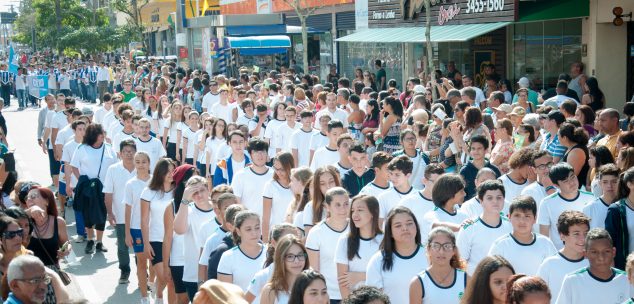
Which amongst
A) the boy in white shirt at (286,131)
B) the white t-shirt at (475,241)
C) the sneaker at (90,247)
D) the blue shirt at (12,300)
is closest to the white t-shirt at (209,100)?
the boy in white shirt at (286,131)

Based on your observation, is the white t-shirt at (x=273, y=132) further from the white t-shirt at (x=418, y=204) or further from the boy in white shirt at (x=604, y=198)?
the boy in white shirt at (x=604, y=198)

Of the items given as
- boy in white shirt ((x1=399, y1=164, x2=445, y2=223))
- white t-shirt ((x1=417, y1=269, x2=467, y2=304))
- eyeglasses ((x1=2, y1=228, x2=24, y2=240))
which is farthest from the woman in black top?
eyeglasses ((x1=2, y1=228, x2=24, y2=240))

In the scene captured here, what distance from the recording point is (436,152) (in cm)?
1151

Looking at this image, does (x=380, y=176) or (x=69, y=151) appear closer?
(x=380, y=176)

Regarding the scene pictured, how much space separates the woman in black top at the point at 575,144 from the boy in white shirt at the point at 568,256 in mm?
2982

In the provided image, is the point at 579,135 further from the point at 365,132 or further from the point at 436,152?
the point at 365,132

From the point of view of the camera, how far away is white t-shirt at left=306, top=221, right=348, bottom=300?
7.14m

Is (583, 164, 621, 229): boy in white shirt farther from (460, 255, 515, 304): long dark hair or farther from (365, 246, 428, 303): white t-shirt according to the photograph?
(460, 255, 515, 304): long dark hair

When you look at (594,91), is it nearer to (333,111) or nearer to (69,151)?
(333,111)

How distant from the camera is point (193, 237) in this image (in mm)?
8469

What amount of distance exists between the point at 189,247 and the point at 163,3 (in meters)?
54.3

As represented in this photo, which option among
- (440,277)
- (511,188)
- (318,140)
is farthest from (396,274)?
(318,140)

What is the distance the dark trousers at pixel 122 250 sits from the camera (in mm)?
10891

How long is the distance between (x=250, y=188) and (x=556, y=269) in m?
4.20
